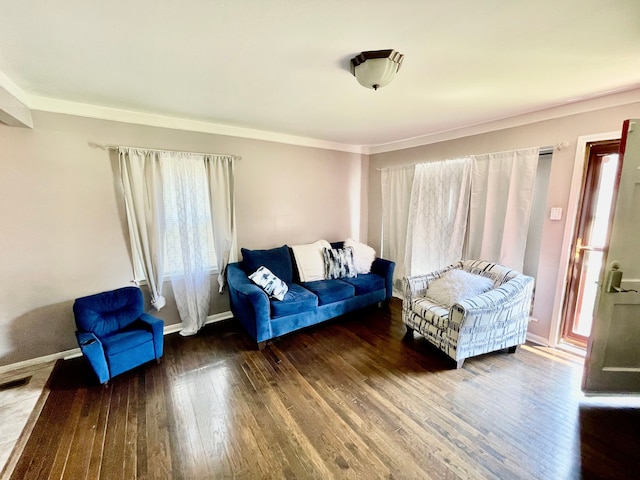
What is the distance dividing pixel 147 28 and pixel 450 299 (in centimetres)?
304

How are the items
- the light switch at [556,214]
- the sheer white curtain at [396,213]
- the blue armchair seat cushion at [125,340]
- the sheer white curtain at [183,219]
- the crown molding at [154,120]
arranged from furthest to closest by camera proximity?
the sheer white curtain at [396,213], the sheer white curtain at [183,219], the light switch at [556,214], the crown molding at [154,120], the blue armchair seat cushion at [125,340]

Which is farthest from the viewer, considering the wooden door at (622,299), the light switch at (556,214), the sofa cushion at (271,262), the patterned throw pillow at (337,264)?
the patterned throw pillow at (337,264)

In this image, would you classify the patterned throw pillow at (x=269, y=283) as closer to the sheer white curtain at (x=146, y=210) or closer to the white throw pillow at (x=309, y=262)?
the white throw pillow at (x=309, y=262)

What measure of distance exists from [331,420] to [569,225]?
2831mm

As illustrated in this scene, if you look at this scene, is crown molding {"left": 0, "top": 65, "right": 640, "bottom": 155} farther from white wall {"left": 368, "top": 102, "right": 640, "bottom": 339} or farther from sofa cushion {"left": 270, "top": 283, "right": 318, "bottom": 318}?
sofa cushion {"left": 270, "top": 283, "right": 318, "bottom": 318}

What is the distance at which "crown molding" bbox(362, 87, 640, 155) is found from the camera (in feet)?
7.07

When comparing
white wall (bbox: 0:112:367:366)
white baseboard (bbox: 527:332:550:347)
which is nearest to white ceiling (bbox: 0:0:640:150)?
white wall (bbox: 0:112:367:366)

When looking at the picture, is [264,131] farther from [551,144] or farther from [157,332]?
[551,144]

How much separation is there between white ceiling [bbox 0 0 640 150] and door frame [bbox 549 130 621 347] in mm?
379

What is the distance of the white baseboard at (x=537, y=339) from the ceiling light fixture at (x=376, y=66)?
10.0ft

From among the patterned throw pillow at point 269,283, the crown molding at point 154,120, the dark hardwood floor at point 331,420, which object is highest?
the crown molding at point 154,120

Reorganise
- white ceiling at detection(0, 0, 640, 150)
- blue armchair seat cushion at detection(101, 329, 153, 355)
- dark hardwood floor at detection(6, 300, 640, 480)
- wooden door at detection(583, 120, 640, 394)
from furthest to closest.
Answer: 1. blue armchair seat cushion at detection(101, 329, 153, 355)
2. wooden door at detection(583, 120, 640, 394)
3. dark hardwood floor at detection(6, 300, 640, 480)
4. white ceiling at detection(0, 0, 640, 150)

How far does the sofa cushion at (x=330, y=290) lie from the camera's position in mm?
3043

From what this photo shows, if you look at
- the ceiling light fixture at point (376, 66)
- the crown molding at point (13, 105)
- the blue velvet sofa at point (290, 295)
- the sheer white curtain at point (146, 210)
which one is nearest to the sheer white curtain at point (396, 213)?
the blue velvet sofa at point (290, 295)
